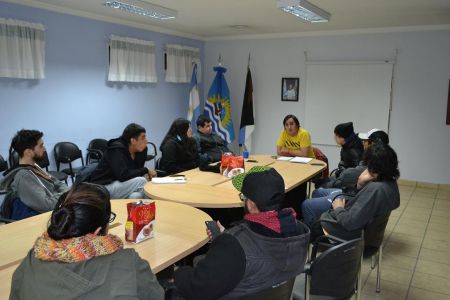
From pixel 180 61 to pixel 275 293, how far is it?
5747mm

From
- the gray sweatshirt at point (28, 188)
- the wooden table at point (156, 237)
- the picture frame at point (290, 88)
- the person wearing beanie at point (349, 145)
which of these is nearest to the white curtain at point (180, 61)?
the picture frame at point (290, 88)

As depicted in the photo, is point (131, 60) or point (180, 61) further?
point (180, 61)

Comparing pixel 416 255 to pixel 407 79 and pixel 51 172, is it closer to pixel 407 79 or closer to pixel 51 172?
pixel 407 79

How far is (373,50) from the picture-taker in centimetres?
604

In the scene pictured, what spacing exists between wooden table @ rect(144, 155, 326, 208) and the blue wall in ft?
7.59

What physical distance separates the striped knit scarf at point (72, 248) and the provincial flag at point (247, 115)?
19.2ft

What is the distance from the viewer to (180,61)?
6.76 m

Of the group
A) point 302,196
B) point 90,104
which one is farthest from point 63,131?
point 302,196

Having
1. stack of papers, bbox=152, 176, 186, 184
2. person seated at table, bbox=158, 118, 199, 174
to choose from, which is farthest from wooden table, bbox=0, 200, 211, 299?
person seated at table, bbox=158, 118, 199, 174

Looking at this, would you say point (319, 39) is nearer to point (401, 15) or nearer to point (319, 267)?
point (401, 15)

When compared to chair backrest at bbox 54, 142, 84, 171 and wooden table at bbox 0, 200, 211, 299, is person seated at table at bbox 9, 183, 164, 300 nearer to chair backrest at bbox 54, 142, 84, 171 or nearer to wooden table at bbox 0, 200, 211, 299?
wooden table at bbox 0, 200, 211, 299

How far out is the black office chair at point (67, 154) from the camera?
4.81m

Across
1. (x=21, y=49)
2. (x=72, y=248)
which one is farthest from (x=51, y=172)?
(x=72, y=248)

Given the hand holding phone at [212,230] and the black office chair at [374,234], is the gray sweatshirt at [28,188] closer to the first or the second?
the hand holding phone at [212,230]
